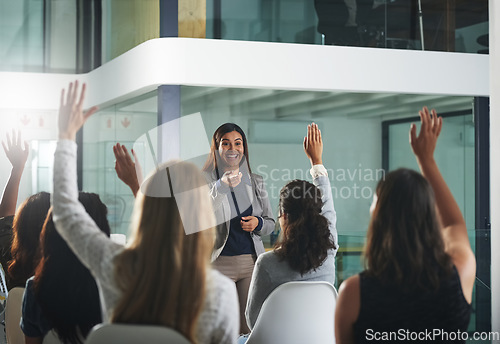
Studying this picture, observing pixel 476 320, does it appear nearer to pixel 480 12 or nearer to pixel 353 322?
pixel 353 322

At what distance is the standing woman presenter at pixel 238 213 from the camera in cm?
320

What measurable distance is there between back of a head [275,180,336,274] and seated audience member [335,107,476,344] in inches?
17.4

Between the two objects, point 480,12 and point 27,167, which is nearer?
point 27,167

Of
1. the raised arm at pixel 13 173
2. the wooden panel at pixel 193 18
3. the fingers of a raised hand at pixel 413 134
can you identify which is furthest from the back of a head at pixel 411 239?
the wooden panel at pixel 193 18

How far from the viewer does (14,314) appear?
2.71 metres

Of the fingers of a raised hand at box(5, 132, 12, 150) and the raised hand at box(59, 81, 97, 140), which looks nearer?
the raised hand at box(59, 81, 97, 140)

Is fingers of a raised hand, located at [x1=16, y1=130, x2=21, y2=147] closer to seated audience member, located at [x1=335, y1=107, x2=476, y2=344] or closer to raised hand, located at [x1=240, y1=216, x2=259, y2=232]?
raised hand, located at [x1=240, y1=216, x2=259, y2=232]

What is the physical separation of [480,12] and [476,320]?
2.73 m

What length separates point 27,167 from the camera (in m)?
2.85

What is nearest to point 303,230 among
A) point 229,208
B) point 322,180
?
point 322,180

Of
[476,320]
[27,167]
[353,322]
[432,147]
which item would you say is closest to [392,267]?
[353,322]

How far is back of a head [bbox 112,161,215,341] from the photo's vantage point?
78.8 inches

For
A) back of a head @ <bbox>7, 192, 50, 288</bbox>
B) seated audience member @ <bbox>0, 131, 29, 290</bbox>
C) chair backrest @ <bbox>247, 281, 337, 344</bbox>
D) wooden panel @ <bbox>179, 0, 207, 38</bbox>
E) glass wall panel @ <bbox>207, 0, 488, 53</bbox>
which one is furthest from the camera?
glass wall panel @ <bbox>207, 0, 488, 53</bbox>

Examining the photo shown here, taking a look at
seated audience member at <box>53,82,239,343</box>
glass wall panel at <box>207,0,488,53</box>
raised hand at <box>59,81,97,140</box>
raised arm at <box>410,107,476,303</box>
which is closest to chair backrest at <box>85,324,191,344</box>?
seated audience member at <box>53,82,239,343</box>
